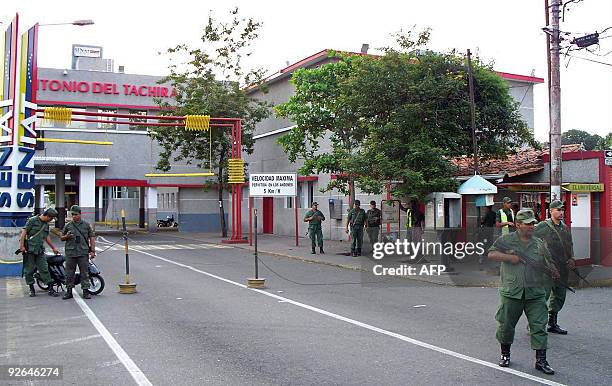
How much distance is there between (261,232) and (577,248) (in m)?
21.6

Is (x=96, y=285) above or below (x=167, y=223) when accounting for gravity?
below

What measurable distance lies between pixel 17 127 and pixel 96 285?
5938 millimetres

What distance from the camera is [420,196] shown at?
17000mm

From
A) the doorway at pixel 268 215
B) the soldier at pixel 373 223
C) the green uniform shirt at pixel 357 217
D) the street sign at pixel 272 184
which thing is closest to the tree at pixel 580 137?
the doorway at pixel 268 215

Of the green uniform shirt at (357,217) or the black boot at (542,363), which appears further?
the green uniform shirt at (357,217)

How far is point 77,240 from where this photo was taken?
12.1 metres

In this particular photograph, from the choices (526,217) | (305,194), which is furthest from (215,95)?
(526,217)

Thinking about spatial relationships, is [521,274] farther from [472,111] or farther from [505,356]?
[472,111]

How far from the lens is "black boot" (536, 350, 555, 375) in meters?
6.75

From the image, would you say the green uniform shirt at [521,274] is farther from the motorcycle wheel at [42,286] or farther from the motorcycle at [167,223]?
the motorcycle at [167,223]

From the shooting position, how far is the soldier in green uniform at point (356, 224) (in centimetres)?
2047

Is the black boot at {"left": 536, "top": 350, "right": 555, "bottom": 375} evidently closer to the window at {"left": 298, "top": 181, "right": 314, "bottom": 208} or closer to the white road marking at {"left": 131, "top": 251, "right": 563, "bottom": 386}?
the white road marking at {"left": 131, "top": 251, "right": 563, "bottom": 386}


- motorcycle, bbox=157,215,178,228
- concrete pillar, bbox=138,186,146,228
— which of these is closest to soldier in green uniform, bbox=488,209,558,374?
concrete pillar, bbox=138,186,146,228

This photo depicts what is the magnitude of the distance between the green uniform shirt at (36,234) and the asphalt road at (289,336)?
3.30 ft
